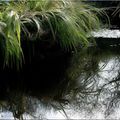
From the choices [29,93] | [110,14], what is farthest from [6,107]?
[110,14]

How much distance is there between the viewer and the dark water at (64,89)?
3.88 metres

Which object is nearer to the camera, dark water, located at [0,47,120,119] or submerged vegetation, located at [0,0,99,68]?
dark water, located at [0,47,120,119]

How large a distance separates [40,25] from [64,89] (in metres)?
0.98

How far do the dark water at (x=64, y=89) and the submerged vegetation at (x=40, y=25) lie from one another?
0.23 metres

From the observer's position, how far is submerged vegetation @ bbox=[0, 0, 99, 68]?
15.0ft

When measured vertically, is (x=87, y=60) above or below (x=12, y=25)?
below

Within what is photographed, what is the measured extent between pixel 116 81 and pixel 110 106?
698 millimetres

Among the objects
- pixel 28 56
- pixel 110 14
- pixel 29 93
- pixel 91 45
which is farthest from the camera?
pixel 110 14

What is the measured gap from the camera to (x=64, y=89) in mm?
4430

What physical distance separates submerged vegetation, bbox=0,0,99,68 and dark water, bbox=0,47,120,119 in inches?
9.0

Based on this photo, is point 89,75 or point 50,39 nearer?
point 89,75

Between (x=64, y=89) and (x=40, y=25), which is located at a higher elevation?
(x=40, y=25)

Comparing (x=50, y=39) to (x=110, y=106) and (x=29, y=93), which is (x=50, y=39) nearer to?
(x=29, y=93)

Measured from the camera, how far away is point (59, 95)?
427 cm
